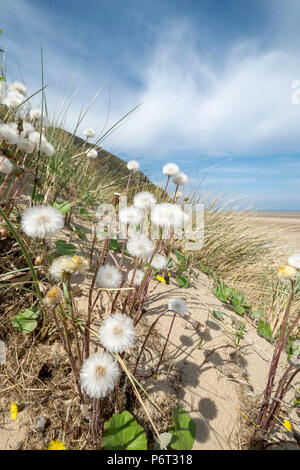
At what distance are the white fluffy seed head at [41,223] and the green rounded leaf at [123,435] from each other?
76 cm

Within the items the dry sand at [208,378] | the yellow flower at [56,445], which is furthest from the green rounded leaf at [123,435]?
the dry sand at [208,378]

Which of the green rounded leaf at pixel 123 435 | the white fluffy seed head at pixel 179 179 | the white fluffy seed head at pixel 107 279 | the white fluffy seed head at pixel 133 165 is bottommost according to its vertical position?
the green rounded leaf at pixel 123 435

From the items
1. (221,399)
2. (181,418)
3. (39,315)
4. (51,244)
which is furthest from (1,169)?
(221,399)

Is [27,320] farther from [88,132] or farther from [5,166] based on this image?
[88,132]

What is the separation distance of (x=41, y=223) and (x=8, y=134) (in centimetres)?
88

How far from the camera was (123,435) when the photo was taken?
33.6 inches

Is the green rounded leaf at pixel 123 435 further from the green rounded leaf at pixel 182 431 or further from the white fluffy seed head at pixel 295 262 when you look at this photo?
the white fluffy seed head at pixel 295 262

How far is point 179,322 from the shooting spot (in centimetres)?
161

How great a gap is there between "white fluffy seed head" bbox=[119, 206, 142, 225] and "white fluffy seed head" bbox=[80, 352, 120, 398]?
27.6 inches

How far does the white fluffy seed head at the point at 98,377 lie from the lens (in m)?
0.72

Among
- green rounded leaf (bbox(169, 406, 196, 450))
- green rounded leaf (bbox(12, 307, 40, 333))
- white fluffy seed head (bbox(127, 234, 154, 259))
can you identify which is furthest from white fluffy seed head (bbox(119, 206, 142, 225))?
green rounded leaf (bbox(169, 406, 196, 450))

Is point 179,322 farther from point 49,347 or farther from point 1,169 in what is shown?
point 1,169

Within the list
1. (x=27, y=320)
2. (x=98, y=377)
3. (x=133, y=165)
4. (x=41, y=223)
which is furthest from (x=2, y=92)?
(x=98, y=377)

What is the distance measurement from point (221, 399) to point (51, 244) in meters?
1.54
